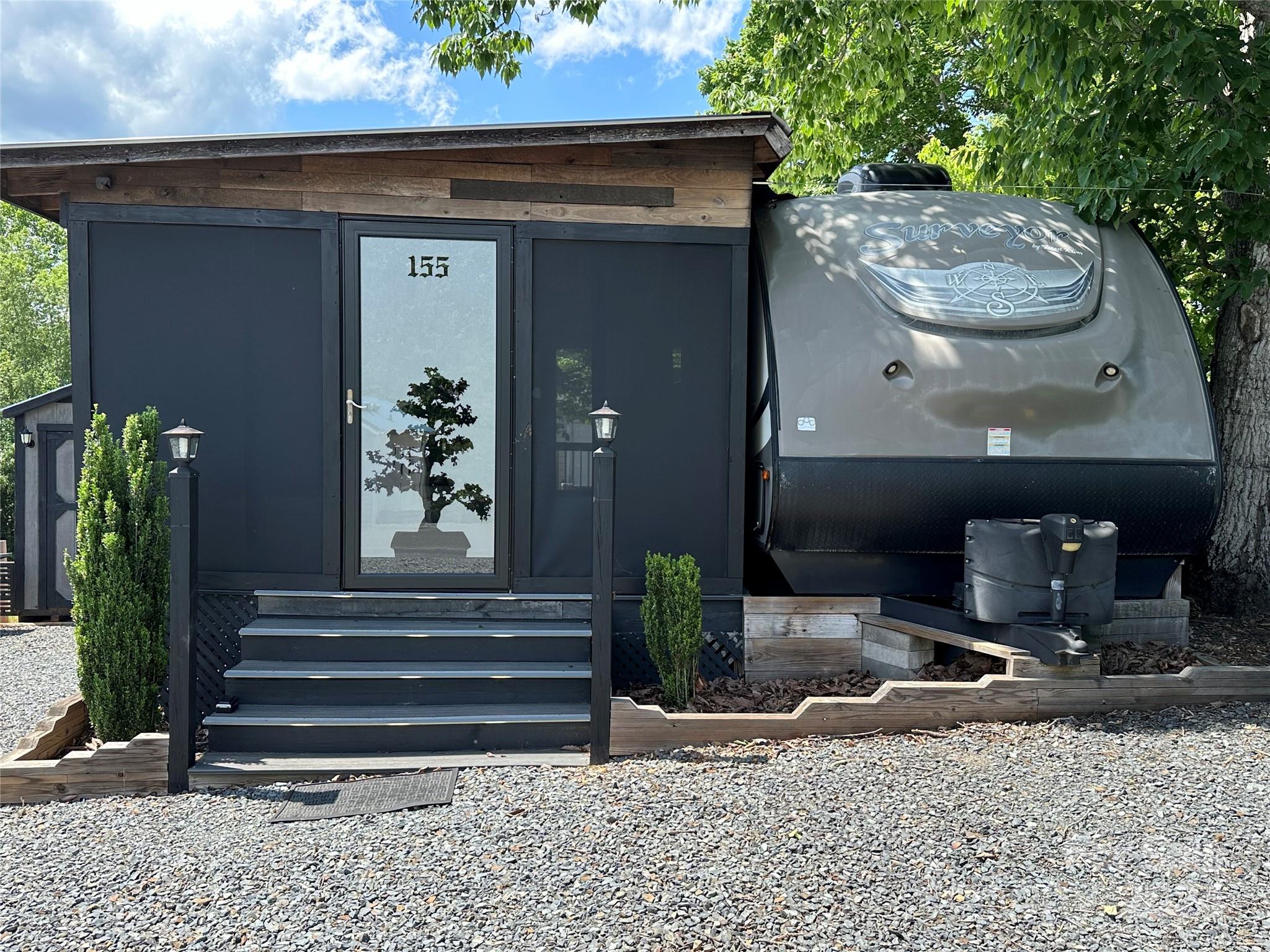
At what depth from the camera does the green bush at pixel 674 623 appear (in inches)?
180

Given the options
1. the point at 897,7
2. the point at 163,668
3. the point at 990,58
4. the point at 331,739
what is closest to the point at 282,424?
the point at 163,668

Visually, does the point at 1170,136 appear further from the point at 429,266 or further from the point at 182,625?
the point at 182,625

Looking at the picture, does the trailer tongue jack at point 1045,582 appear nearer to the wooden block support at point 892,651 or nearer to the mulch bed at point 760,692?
the wooden block support at point 892,651

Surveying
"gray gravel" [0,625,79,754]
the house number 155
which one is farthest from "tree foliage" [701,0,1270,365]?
"gray gravel" [0,625,79,754]

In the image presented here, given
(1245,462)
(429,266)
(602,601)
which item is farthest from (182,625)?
(1245,462)

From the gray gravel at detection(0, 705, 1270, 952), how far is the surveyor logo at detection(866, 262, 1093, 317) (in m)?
2.47

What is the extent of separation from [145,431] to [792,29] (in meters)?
6.45

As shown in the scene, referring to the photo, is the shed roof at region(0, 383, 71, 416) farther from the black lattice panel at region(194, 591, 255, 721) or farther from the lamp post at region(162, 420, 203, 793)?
the lamp post at region(162, 420, 203, 793)

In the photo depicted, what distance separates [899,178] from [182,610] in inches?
204

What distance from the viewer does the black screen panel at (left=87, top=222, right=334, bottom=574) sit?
188 inches

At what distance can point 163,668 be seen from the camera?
14.0ft

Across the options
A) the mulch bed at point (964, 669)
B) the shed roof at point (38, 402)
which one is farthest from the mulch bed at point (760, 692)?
the shed roof at point (38, 402)

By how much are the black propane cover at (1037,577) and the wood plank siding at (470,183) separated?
2318 mm

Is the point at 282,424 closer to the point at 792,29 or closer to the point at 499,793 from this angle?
the point at 499,793
